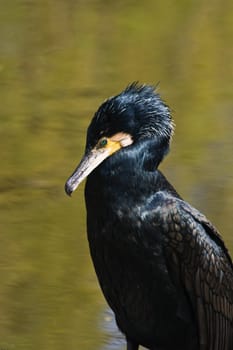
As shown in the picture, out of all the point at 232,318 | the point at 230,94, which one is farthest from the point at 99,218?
the point at 230,94

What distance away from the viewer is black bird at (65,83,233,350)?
410cm

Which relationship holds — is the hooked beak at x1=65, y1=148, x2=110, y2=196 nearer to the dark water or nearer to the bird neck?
the bird neck

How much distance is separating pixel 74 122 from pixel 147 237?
12.1ft

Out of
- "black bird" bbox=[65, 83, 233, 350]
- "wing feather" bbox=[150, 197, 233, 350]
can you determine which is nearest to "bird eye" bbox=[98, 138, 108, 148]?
"black bird" bbox=[65, 83, 233, 350]

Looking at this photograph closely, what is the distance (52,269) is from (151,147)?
5.60 feet

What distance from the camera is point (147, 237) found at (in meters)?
4.09

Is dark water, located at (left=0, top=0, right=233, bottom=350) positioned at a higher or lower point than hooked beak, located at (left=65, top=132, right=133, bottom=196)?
lower

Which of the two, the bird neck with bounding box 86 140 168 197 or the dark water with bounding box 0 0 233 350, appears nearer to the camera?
the bird neck with bounding box 86 140 168 197

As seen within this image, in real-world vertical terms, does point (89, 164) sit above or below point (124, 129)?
below

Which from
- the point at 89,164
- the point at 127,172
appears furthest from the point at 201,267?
the point at 89,164

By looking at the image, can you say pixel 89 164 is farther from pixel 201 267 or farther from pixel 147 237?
pixel 201 267

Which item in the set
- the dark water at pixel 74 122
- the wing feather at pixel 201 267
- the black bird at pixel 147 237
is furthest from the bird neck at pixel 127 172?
the dark water at pixel 74 122

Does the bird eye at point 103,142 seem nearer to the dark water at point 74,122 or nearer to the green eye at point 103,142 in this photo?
the green eye at point 103,142

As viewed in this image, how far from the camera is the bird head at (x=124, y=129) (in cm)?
417
